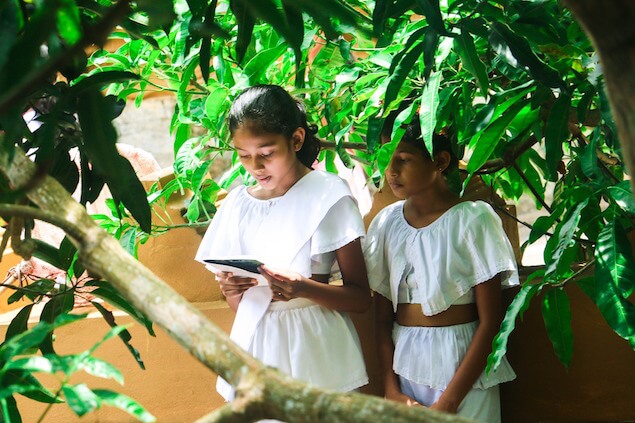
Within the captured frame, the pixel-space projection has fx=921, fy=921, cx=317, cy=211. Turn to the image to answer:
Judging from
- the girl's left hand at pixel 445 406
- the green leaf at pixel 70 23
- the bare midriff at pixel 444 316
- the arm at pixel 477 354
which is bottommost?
the girl's left hand at pixel 445 406

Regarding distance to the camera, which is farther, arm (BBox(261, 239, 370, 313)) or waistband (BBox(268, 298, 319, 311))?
waistband (BBox(268, 298, 319, 311))

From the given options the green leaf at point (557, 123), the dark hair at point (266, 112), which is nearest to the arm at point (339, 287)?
the dark hair at point (266, 112)

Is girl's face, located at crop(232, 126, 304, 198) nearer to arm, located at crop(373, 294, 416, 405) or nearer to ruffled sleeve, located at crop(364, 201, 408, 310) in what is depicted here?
ruffled sleeve, located at crop(364, 201, 408, 310)

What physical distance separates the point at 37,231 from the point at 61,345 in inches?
33.5

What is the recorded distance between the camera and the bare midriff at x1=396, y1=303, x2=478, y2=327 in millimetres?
2424

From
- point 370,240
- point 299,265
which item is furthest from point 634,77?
point 370,240

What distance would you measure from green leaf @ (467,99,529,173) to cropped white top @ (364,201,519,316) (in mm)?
330

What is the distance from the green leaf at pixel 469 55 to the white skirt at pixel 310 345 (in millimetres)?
781

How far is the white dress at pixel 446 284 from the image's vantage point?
2379 mm

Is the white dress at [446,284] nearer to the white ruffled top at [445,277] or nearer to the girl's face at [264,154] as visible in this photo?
the white ruffled top at [445,277]

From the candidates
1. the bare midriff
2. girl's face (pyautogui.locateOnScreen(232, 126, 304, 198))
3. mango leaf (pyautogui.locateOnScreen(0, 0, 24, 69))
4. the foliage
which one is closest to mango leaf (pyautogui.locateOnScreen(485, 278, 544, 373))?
the foliage

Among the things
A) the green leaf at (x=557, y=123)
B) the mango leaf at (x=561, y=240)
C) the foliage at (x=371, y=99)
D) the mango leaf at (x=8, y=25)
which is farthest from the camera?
the green leaf at (x=557, y=123)

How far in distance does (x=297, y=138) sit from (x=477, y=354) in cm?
74

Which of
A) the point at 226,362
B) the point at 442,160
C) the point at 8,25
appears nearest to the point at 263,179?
the point at 442,160
